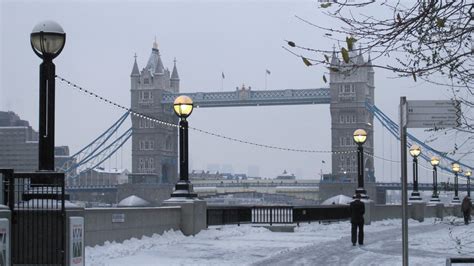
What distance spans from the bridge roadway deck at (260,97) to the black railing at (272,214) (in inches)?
4619

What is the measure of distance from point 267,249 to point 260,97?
137m

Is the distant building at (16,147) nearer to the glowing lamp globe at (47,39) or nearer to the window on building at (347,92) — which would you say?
the glowing lamp globe at (47,39)

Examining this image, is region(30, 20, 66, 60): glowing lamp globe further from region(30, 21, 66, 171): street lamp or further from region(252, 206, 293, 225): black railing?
region(252, 206, 293, 225): black railing

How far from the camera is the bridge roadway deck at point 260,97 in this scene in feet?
502

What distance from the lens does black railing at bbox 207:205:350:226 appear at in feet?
90.0

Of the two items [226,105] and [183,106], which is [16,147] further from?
[226,105]

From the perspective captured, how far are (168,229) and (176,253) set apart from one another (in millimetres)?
4299

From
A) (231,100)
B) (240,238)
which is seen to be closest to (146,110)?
(231,100)

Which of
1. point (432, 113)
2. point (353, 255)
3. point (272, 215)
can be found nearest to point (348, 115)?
point (272, 215)

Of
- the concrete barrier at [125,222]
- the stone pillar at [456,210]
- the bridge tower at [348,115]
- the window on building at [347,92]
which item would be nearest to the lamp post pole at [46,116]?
the concrete barrier at [125,222]

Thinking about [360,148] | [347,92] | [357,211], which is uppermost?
[347,92]

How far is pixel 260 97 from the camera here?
15588 cm

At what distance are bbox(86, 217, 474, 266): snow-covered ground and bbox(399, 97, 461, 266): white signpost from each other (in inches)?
207

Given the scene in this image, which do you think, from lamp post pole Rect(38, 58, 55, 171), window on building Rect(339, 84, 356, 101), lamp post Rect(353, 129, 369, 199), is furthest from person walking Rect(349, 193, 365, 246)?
window on building Rect(339, 84, 356, 101)
